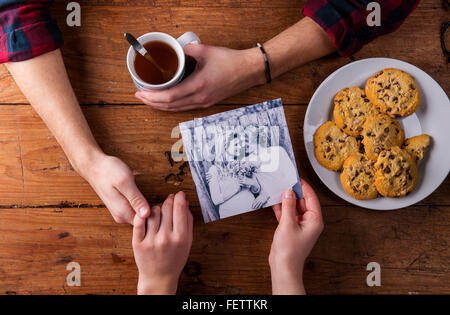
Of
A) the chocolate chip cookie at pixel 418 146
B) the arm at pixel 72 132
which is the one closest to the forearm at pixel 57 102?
the arm at pixel 72 132

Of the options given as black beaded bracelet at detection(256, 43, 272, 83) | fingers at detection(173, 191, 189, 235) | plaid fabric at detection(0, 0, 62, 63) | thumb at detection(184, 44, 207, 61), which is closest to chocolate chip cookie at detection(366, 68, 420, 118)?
black beaded bracelet at detection(256, 43, 272, 83)

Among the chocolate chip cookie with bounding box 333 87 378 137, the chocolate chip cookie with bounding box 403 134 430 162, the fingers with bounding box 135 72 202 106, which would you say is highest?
the fingers with bounding box 135 72 202 106

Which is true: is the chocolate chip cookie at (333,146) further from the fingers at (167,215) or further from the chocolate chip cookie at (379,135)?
the fingers at (167,215)

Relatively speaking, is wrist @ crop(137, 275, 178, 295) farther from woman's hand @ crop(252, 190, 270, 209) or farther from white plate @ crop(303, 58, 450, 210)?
white plate @ crop(303, 58, 450, 210)

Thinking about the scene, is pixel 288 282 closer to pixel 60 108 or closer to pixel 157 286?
pixel 157 286

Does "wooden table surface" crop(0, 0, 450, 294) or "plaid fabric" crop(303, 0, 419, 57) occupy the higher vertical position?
"plaid fabric" crop(303, 0, 419, 57)

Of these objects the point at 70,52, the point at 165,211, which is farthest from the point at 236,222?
the point at 70,52
